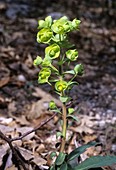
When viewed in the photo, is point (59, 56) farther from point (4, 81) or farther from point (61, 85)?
point (4, 81)

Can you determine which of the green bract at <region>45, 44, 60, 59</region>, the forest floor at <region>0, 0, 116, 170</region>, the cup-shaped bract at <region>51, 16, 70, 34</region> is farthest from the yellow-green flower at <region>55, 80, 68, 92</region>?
the forest floor at <region>0, 0, 116, 170</region>

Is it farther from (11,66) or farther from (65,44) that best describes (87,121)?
(65,44)

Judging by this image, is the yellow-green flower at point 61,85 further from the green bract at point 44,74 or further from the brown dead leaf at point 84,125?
the brown dead leaf at point 84,125

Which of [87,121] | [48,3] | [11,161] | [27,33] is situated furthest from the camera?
[48,3]

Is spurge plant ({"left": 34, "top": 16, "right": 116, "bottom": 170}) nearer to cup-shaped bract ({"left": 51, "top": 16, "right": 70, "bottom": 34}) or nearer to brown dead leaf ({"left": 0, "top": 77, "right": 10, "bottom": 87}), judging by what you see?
cup-shaped bract ({"left": 51, "top": 16, "right": 70, "bottom": 34})

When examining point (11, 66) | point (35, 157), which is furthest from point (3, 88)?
point (35, 157)

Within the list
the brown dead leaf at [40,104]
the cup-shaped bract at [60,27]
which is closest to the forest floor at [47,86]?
the brown dead leaf at [40,104]

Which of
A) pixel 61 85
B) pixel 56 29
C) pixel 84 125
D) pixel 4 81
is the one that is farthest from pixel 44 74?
pixel 4 81

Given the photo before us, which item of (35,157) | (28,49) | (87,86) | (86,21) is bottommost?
(35,157)
